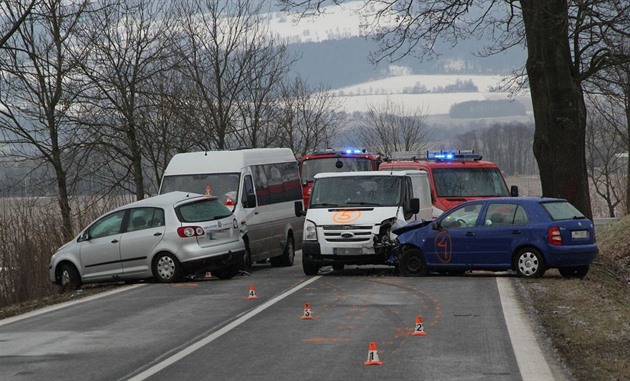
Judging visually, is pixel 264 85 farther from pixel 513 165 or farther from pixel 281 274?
pixel 513 165

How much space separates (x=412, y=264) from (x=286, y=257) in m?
5.13

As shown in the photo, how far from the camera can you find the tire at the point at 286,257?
25062 mm

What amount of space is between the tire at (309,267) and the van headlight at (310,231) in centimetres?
40

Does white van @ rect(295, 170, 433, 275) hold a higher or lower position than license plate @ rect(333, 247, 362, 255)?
higher

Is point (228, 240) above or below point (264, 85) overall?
below

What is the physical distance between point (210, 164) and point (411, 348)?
42.6ft

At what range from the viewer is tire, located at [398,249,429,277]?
20.5 m

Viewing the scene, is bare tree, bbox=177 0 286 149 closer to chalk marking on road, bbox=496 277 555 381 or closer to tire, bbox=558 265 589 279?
tire, bbox=558 265 589 279

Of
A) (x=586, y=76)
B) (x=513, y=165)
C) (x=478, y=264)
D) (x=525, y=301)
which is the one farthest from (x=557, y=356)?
(x=513, y=165)

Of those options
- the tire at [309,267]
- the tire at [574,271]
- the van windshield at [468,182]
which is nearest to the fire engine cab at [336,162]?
the van windshield at [468,182]

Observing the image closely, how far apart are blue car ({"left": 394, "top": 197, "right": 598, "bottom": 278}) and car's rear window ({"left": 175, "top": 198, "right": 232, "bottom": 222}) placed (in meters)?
3.52

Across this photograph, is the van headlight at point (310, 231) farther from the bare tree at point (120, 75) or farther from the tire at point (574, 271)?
the bare tree at point (120, 75)

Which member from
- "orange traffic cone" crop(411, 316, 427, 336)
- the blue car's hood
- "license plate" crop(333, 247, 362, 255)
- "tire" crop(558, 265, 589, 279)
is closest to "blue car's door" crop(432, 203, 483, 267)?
the blue car's hood

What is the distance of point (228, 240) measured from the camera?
68.6 feet
